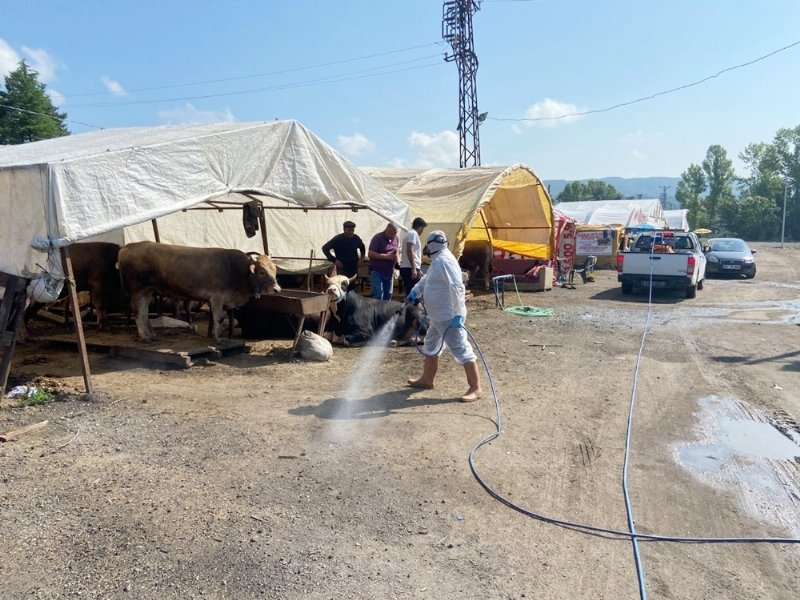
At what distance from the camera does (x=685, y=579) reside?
3412 mm

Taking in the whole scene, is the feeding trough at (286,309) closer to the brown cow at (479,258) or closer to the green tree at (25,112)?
the brown cow at (479,258)

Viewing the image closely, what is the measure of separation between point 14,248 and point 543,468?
19.0ft

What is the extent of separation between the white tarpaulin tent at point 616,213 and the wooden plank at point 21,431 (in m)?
33.8

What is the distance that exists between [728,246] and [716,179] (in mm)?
68092

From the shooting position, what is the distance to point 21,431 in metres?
5.41

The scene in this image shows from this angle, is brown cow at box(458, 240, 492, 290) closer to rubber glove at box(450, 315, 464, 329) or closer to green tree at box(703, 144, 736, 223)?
rubber glove at box(450, 315, 464, 329)

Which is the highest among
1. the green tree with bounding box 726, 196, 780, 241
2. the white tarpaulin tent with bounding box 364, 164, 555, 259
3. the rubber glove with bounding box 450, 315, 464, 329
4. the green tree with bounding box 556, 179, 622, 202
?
the green tree with bounding box 556, 179, 622, 202

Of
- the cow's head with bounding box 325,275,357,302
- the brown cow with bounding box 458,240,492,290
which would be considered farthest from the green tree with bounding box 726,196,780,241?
the cow's head with bounding box 325,275,357,302

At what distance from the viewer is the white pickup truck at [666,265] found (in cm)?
1620

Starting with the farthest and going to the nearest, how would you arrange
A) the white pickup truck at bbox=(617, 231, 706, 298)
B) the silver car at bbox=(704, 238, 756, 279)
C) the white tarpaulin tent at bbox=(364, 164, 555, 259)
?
the silver car at bbox=(704, 238, 756, 279), the white pickup truck at bbox=(617, 231, 706, 298), the white tarpaulin tent at bbox=(364, 164, 555, 259)

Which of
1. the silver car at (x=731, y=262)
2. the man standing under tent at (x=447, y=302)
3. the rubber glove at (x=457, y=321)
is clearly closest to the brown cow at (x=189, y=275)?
the man standing under tent at (x=447, y=302)

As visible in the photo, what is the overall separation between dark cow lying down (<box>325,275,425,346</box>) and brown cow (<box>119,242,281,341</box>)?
111 cm

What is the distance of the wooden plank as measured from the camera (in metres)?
5.25

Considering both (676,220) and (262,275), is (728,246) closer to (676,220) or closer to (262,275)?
(262,275)
